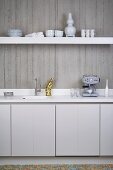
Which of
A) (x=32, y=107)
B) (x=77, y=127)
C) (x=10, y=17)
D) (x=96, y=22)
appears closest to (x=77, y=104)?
(x=77, y=127)

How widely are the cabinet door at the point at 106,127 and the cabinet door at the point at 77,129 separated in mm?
64

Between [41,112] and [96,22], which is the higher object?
[96,22]

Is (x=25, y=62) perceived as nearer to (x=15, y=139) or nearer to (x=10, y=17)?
(x=10, y=17)

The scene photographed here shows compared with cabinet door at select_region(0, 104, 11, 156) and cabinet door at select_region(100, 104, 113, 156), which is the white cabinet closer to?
cabinet door at select_region(0, 104, 11, 156)

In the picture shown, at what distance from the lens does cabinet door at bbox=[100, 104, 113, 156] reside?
4.34 m

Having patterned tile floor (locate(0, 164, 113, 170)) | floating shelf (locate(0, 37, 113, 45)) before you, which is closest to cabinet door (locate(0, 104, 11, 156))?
patterned tile floor (locate(0, 164, 113, 170))

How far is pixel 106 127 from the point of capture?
14.2ft

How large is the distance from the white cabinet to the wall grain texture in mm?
591

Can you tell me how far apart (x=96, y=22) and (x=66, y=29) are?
493 millimetres

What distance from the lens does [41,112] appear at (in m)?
4.32

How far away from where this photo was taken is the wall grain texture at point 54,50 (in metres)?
4.75

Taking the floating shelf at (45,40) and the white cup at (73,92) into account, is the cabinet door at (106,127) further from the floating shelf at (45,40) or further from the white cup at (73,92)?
the floating shelf at (45,40)

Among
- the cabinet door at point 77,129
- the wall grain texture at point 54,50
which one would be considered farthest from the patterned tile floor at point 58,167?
the wall grain texture at point 54,50

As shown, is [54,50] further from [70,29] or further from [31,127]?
[31,127]
